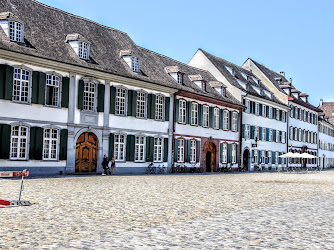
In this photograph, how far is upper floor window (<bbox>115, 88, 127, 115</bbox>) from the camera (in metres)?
31.2

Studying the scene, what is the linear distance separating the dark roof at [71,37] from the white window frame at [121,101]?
1.11 meters

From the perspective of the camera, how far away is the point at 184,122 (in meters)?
37.8

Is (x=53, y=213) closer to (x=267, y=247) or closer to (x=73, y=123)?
(x=267, y=247)

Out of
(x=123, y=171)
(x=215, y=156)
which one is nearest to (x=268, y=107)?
(x=215, y=156)

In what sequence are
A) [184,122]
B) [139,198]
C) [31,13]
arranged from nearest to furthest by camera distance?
1. [139,198]
2. [31,13]
3. [184,122]

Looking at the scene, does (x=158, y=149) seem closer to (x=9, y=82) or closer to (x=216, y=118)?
(x=216, y=118)

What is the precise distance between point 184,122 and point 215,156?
6201 mm

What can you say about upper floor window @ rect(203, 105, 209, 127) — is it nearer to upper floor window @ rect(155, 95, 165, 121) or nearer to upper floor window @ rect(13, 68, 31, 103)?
upper floor window @ rect(155, 95, 165, 121)

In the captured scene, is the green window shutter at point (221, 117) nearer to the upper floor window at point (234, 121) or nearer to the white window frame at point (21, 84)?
the upper floor window at point (234, 121)

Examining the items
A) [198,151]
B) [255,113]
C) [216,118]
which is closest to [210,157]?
[198,151]

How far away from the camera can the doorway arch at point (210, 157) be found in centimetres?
4156

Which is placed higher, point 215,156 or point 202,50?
point 202,50

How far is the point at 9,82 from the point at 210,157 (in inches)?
861

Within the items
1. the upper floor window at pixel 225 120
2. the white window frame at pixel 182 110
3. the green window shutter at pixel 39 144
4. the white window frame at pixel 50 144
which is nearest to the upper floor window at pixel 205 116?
the white window frame at pixel 182 110
